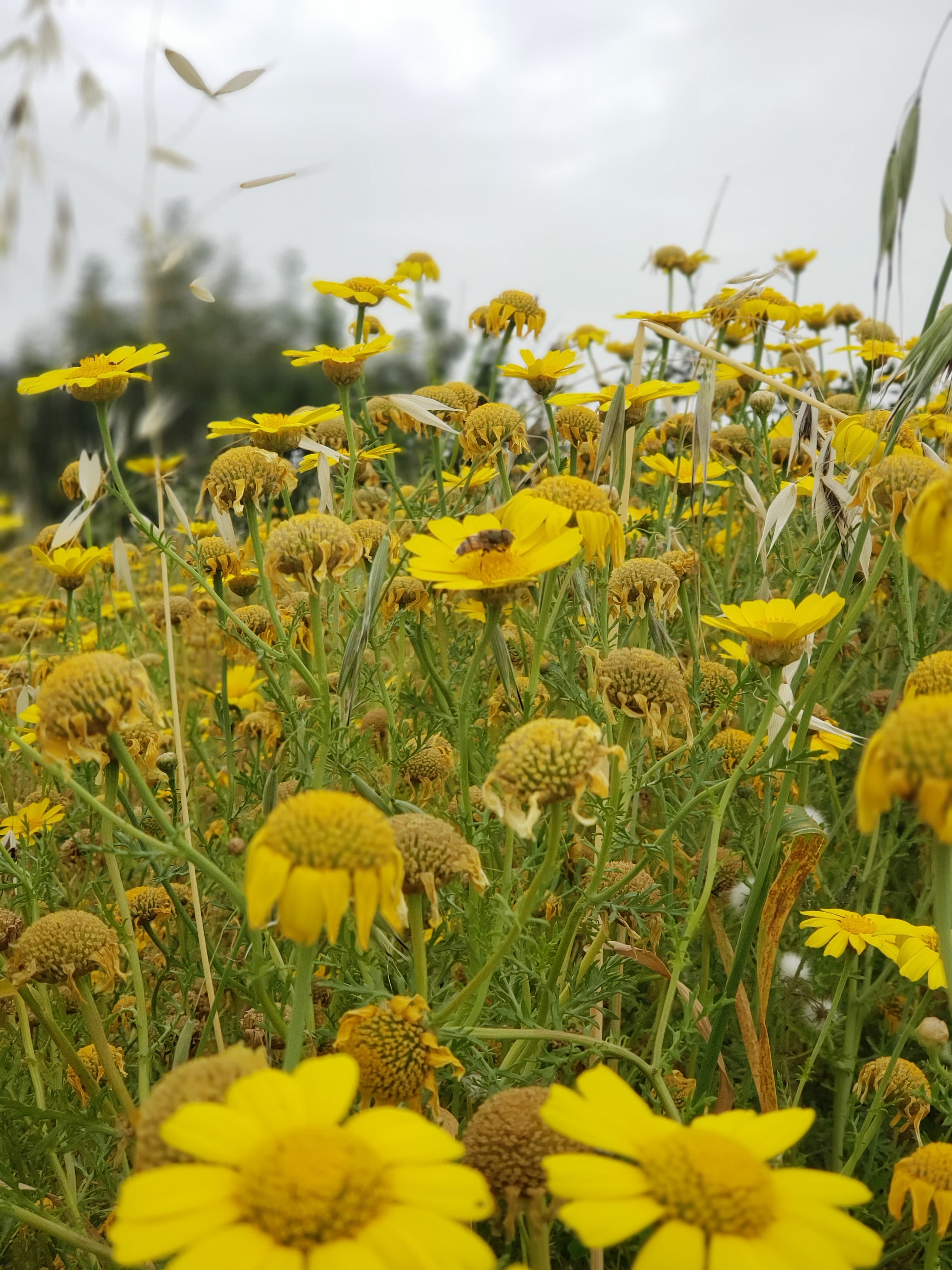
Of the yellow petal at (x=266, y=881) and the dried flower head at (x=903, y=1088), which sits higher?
the yellow petal at (x=266, y=881)

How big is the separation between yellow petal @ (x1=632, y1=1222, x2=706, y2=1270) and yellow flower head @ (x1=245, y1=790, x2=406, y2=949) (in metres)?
0.30

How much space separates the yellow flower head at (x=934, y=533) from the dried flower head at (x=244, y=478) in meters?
1.23

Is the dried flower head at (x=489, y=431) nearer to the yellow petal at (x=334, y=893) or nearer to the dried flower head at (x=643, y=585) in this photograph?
the dried flower head at (x=643, y=585)

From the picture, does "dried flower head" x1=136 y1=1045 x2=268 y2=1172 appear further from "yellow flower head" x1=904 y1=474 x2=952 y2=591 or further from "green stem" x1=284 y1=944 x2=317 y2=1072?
"yellow flower head" x1=904 y1=474 x2=952 y2=591

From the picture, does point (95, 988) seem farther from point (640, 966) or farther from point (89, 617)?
point (89, 617)

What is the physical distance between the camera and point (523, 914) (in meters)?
1.04

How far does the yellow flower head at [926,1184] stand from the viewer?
1.18 meters

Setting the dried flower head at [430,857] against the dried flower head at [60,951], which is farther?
the dried flower head at [60,951]

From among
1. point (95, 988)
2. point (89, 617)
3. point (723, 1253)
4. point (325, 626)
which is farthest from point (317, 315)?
A: point (723, 1253)

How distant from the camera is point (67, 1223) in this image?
4.63 ft

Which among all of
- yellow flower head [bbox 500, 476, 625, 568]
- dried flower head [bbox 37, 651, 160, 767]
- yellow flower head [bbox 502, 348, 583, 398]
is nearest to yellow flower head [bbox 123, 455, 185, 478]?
yellow flower head [bbox 502, 348, 583, 398]

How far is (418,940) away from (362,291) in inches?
63.8

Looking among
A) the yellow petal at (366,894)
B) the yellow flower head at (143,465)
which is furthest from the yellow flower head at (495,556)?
the yellow flower head at (143,465)

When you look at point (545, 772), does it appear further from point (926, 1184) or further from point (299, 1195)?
point (926, 1184)
